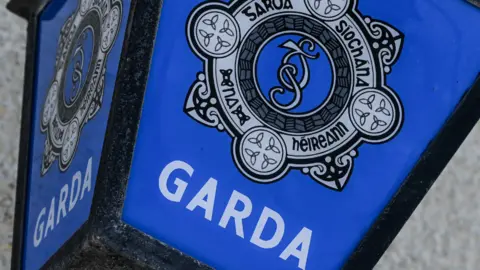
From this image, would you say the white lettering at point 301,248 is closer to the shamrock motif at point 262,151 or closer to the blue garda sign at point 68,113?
the shamrock motif at point 262,151

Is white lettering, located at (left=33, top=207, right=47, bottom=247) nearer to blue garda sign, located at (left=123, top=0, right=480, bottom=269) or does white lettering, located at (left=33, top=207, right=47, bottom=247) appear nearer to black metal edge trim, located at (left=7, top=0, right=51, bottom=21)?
blue garda sign, located at (left=123, top=0, right=480, bottom=269)

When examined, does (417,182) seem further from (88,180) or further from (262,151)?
(88,180)

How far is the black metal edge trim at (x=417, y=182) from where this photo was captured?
848 millimetres

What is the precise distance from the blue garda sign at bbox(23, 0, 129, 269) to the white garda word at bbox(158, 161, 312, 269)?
60mm

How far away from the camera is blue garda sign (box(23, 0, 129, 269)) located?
0.76 meters

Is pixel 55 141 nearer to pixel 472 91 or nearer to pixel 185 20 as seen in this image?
pixel 185 20

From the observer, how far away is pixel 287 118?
2.62 ft

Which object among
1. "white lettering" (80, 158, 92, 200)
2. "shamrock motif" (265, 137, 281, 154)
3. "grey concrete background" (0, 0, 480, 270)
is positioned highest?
"shamrock motif" (265, 137, 281, 154)

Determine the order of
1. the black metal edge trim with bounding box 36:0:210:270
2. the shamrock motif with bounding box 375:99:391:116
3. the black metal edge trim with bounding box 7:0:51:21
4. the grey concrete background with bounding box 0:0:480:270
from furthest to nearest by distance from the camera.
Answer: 1. the grey concrete background with bounding box 0:0:480:270
2. the black metal edge trim with bounding box 7:0:51:21
3. the shamrock motif with bounding box 375:99:391:116
4. the black metal edge trim with bounding box 36:0:210:270

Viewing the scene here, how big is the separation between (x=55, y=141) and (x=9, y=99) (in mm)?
338

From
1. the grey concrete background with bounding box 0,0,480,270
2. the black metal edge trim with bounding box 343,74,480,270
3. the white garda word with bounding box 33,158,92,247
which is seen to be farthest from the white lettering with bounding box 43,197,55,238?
the grey concrete background with bounding box 0,0,480,270

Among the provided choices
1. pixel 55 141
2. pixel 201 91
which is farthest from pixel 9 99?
pixel 201 91

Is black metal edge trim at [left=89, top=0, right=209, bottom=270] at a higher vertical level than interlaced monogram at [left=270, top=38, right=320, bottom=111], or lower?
lower

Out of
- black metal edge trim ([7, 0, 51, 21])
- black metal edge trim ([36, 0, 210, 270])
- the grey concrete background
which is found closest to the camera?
black metal edge trim ([36, 0, 210, 270])
